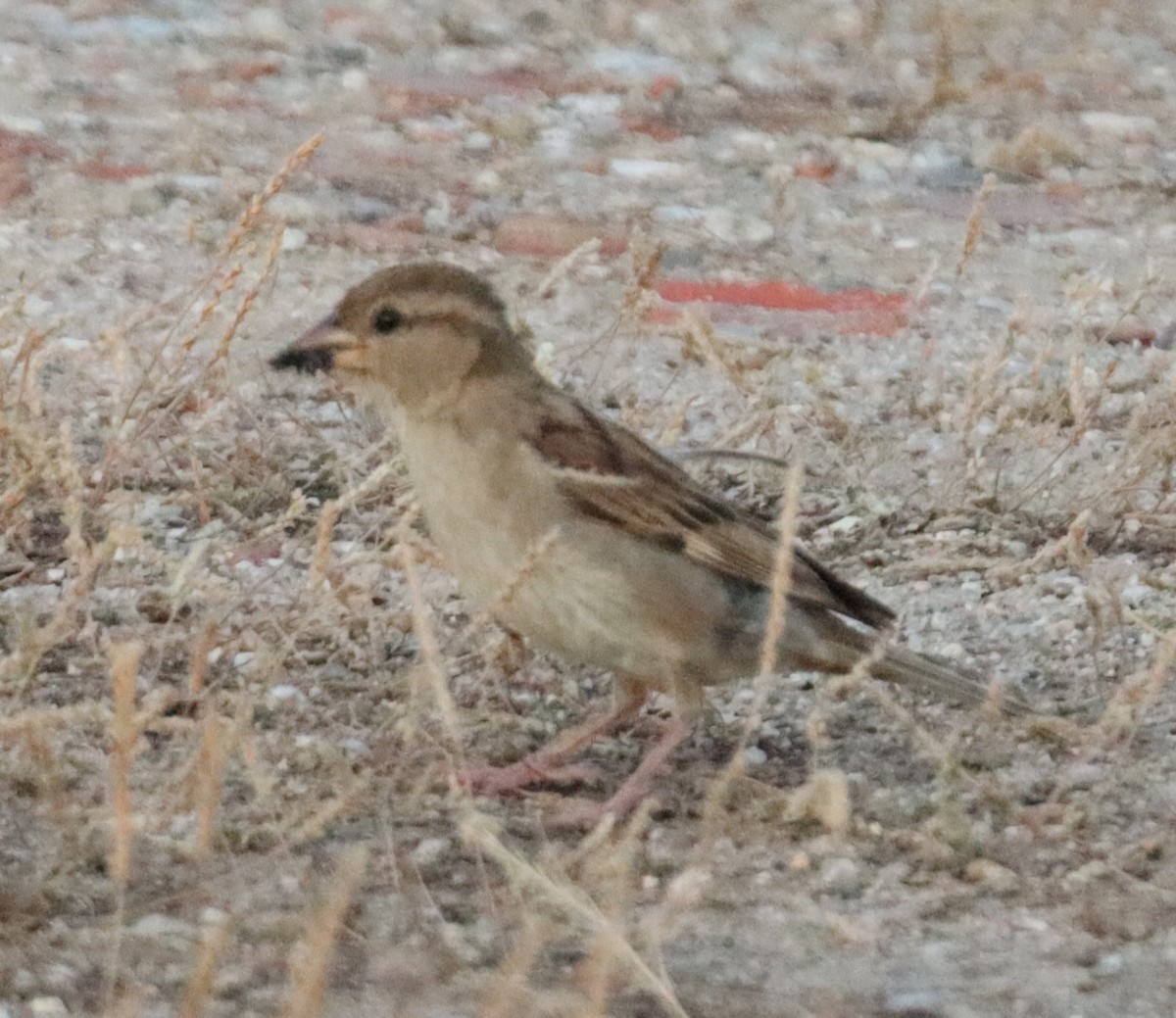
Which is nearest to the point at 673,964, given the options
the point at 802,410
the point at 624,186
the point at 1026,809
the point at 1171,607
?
the point at 1026,809

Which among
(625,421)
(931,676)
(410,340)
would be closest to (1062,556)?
(931,676)

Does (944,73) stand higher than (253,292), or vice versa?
(944,73)

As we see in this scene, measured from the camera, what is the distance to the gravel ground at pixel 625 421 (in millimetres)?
2705

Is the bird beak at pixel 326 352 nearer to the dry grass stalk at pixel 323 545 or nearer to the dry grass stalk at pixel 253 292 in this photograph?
the dry grass stalk at pixel 253 292

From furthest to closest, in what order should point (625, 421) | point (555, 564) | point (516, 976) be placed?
point (625, 421) → point (555, 564) → point (516, 976)

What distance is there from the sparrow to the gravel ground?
0.09 m

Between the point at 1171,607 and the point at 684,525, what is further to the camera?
the point at 1171,607

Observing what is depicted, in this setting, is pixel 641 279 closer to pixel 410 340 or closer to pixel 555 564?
pixel 410 340

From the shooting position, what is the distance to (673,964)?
2.70 m

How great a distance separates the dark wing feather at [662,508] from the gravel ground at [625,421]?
0.17 meters

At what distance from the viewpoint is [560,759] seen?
134 inches

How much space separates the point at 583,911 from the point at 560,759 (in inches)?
41.7

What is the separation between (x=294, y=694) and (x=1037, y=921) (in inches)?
47.6

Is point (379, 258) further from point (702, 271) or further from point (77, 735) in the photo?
point (77, 735)
